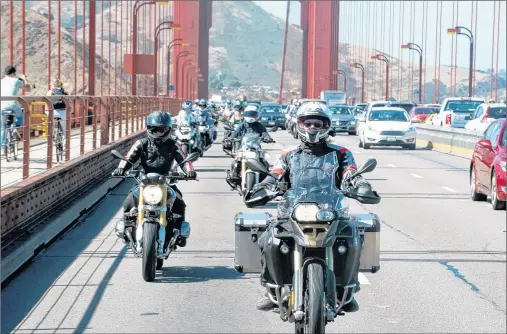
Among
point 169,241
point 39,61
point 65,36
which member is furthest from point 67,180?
point 65,36

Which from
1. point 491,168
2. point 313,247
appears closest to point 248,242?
point 313,247

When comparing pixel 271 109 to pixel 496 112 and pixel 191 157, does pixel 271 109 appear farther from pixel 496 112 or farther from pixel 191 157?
pixel 191 157

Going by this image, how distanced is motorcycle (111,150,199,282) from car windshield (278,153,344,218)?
9.91 ft

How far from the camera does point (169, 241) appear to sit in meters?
10.8

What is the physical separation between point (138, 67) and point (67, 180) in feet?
125

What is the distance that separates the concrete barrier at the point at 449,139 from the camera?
35906 mm

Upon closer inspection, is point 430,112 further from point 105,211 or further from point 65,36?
point 65,36

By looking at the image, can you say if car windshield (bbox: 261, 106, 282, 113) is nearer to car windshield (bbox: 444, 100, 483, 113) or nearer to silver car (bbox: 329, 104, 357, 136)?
silver car (bbox: 329, 104, 357, 136)

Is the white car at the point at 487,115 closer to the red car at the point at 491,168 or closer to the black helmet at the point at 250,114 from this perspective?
the red car at the point at 491,168

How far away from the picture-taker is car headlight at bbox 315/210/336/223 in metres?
6.70

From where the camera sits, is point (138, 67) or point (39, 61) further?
point (39, 61)

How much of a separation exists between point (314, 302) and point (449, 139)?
33.9 m

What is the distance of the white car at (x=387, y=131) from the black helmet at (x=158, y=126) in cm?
2967

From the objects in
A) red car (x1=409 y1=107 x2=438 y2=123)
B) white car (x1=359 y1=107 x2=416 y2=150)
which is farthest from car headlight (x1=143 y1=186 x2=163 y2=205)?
red car (x1=409 y1=107 x2=438 y2=123)
